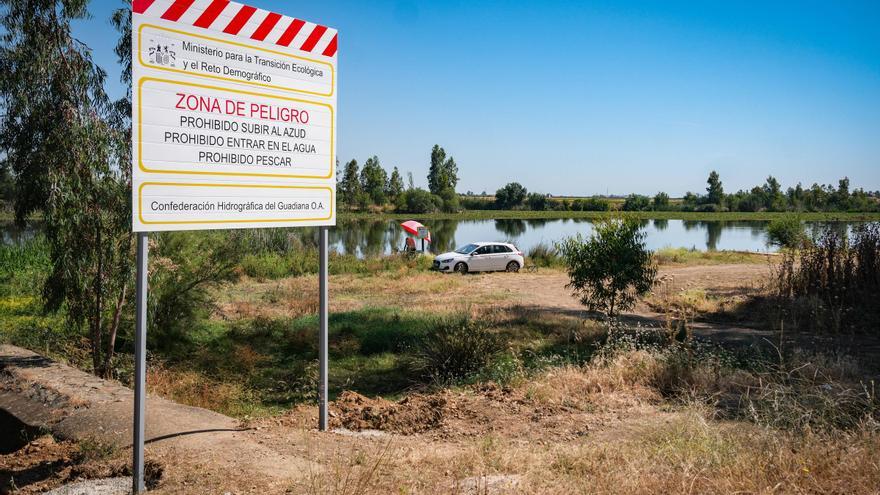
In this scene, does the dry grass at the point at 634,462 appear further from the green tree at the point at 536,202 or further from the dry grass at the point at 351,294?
the green tree at the point at 536,202

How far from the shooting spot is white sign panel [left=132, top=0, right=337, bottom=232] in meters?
4.25

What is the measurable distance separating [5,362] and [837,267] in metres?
17.1

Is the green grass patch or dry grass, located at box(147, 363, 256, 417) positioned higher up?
the green grass patch

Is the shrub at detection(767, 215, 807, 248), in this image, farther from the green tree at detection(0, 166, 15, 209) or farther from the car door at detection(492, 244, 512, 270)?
the green tree at detection(0, 166, 15, 209)

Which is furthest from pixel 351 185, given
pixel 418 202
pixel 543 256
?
pixel 543 256

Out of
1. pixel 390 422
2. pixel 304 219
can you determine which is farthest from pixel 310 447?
pixel 304 219

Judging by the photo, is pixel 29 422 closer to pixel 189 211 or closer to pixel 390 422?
pixel 189 211

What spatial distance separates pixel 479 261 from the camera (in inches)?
1052

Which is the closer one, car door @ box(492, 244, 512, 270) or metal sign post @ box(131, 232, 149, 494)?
metal sign post @ box(131, 232, 149, 494)

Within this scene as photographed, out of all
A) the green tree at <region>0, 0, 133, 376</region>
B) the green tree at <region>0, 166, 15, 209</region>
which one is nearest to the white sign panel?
the green tree at <region>0, 0, 133, 376</region>

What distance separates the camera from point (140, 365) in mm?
4102

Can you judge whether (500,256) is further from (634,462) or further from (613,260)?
(634,462)

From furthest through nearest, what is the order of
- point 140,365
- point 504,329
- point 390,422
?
point 504,329 < point 390,422 < point 140,365

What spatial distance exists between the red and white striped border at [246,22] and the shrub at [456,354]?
527cm
